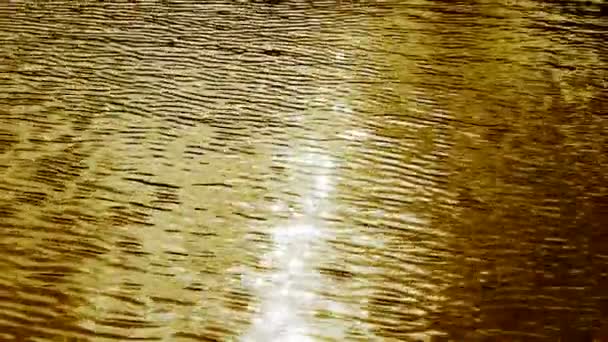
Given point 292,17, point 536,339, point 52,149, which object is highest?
point 292,17

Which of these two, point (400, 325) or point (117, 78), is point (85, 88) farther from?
point (400, 325)

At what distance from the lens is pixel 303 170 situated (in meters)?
0.74

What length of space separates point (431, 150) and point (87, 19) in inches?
15.9

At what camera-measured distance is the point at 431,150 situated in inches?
29.7

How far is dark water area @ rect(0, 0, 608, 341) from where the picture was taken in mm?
629

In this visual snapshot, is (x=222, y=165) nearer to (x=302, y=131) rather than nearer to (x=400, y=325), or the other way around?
(x=302, y=131)

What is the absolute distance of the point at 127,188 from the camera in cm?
71

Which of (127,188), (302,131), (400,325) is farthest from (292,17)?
(400,325)

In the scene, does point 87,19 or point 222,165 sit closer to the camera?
point 222,165

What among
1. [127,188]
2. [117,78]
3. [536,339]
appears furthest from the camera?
[117,78]

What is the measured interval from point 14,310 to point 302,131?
0.30m

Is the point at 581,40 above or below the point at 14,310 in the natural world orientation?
above

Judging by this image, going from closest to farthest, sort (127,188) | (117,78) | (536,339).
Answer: (536,339) < (127,188) < (117,78)

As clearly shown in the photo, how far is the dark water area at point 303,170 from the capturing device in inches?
24.8
